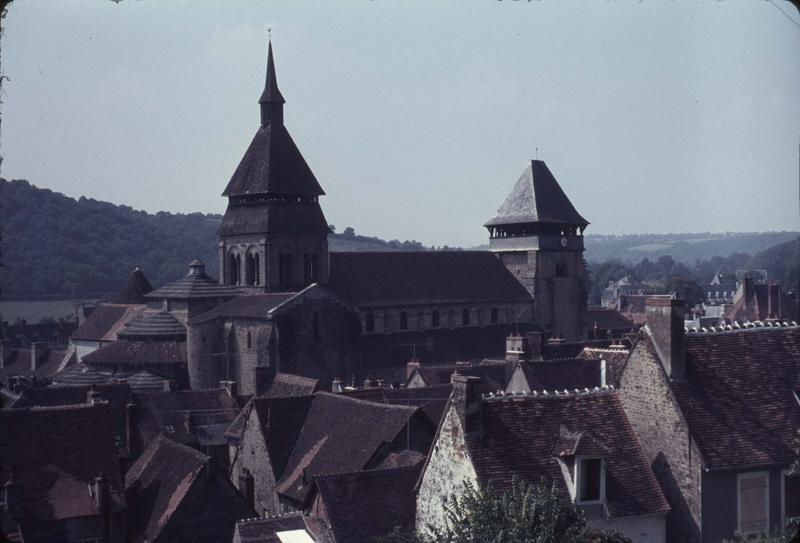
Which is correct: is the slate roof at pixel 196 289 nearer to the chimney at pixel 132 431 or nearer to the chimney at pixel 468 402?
the chimney at pixel 132 431

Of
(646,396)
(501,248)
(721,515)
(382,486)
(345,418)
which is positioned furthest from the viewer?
(501,248)

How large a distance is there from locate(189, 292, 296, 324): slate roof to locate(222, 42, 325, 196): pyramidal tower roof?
8661 mm

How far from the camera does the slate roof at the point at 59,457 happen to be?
2783cm

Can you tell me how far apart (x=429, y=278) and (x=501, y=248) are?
10222 millimetres

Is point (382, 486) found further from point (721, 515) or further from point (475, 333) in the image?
point (475, 333)

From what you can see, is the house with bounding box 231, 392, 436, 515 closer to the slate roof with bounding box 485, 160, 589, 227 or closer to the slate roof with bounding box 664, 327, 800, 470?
the slate roof with bounding box 664, 327, 800, 470

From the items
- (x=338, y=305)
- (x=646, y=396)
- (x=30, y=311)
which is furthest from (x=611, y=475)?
(x=30, y=311)

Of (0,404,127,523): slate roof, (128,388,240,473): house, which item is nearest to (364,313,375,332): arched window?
(128,388,240,473): house

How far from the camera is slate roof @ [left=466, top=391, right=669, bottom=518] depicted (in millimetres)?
20375

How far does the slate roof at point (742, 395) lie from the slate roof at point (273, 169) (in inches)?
1965

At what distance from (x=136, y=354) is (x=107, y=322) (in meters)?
21.1

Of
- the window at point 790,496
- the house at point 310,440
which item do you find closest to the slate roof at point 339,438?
the house at point 310,440

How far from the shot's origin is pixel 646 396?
21844 millimetres

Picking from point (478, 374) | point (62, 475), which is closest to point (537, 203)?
point (478, 374)
